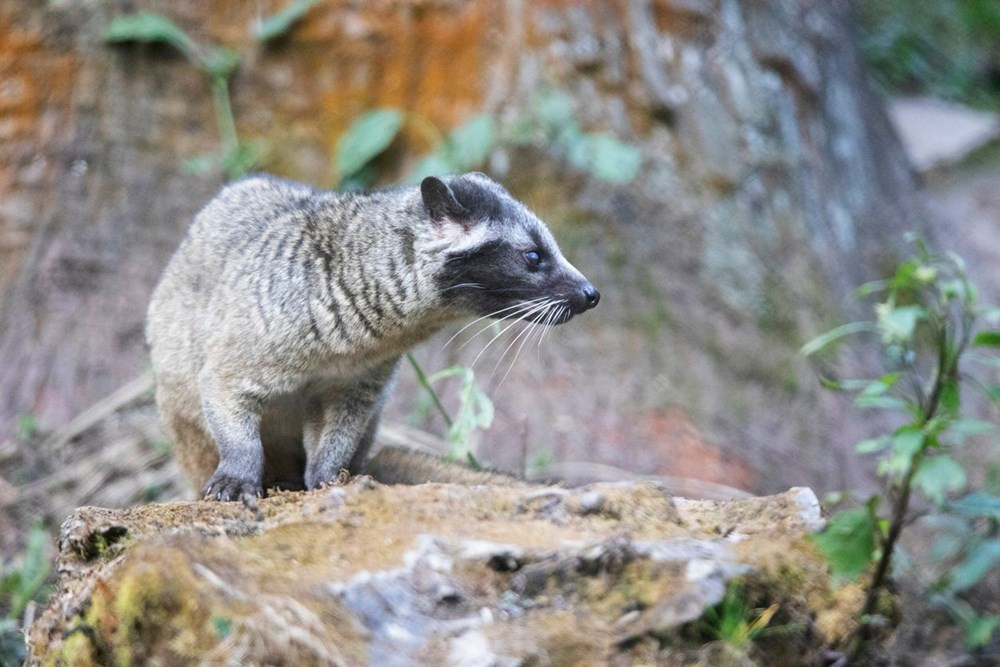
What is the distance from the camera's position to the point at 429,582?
3.59 metres

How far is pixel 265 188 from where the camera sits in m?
6.64

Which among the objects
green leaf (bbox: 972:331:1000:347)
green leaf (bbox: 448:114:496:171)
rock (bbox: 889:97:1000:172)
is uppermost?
green leaf (bbox: 448:114:496:171)

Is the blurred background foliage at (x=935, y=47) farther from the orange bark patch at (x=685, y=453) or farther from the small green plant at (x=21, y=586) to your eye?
the small green plant at (x=21, y=586)

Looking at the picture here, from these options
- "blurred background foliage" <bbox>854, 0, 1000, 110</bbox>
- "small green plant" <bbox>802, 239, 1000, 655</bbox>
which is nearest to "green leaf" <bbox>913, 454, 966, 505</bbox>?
"small green plant" <bbox>802, 239, 1000, 655</bbox>

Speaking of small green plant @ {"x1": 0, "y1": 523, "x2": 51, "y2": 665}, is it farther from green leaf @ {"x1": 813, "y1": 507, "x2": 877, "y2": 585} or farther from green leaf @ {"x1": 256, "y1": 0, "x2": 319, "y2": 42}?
green leaf @ {"x1": 813, "y1": 507, "x2": 877, "y2": 585}

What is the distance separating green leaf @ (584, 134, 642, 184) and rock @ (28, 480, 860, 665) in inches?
172

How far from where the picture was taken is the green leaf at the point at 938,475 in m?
3.91

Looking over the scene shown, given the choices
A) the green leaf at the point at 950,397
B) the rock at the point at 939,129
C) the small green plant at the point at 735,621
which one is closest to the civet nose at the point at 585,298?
the green leaf at the point at 950,397

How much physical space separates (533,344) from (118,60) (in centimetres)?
435

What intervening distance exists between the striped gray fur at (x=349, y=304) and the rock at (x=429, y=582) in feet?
4.51

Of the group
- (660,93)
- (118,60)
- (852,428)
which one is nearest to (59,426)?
(118,60)

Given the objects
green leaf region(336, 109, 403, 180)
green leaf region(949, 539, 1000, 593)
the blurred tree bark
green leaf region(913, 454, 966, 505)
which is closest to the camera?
green leaf region(913, 454, 966, 505)

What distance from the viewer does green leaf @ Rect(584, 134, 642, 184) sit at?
824cm

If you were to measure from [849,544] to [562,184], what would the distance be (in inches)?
215
